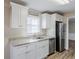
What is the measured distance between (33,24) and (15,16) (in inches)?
60.5

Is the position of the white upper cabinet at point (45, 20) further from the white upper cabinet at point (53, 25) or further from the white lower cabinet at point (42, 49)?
the white lower cabinet at point (42, 49)

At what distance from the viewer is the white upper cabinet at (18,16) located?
266 cm

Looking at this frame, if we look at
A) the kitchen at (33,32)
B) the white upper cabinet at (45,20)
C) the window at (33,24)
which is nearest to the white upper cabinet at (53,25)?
the kitchen at (33,32)

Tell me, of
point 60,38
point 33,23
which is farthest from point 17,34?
point 60,38

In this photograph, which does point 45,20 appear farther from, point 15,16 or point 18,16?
point 15,16

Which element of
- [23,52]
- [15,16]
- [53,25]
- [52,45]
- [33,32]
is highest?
[15,16]

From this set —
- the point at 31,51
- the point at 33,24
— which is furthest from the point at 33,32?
the point at 31,51

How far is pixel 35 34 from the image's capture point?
4.19m

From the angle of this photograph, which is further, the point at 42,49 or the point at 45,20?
the point at 45,20

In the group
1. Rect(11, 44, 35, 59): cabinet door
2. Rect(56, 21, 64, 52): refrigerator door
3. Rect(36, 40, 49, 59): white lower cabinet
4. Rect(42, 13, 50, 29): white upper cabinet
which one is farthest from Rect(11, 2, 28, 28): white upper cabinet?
Rect(56, 21, 64, 52): refrigerator door

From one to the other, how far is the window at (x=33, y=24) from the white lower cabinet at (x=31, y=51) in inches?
35.2

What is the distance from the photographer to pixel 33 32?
4.15 meters

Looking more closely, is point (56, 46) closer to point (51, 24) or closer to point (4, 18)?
point (51, 24)
